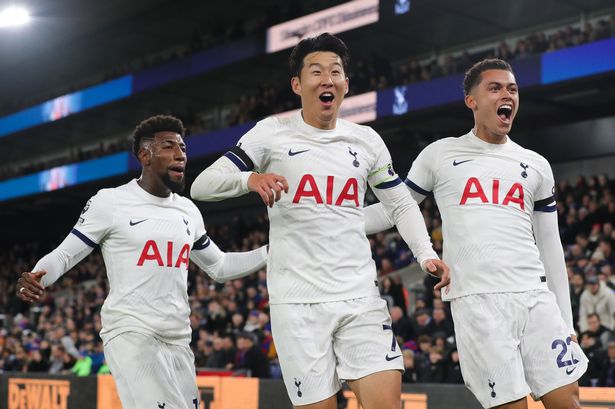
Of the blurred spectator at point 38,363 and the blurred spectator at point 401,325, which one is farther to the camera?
the blurred spectator at point 38,363

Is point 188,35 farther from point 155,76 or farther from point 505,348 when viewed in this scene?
point 505,348

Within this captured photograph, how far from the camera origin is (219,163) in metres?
4.56

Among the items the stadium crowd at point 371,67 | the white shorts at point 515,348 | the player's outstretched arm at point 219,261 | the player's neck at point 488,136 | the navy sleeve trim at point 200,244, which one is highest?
the stadium crowd at point 371,67

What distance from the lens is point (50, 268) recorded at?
19.0 feet

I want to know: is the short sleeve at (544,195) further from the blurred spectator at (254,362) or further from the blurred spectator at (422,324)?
the blurred spectator at (254,362)

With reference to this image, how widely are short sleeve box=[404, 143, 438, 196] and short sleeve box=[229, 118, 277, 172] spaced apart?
3.45 feet

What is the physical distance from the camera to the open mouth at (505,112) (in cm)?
521

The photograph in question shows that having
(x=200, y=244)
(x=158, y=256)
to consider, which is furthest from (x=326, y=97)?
(x=200, y=244)

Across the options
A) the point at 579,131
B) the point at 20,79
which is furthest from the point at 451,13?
the point at 20,79

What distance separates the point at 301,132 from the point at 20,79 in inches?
1471

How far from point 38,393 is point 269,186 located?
345 inches

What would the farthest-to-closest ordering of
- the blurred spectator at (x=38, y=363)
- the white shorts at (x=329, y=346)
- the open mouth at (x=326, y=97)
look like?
the blurred spectator at (x=38, y=363)
the open mouth at (x=326, y=97)
the white shorts at (x=329, y=346)

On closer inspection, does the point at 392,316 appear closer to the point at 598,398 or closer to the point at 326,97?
the point at 598,398

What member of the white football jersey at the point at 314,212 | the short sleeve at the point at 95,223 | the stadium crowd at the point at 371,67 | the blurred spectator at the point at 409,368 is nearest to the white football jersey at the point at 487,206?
the white football jersey at the point at 314,212
